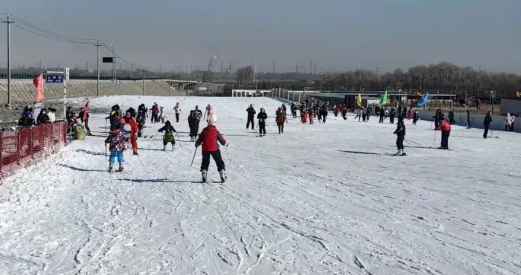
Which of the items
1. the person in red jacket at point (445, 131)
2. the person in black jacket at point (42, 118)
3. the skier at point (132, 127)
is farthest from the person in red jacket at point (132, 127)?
the person in red jacket at point (445, 131)

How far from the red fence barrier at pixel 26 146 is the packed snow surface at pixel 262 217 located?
36 cm

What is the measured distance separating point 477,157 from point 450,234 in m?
12.8

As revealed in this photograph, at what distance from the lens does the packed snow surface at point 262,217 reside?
6.82 m

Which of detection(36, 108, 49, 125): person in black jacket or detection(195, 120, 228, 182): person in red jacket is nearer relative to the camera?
detection(195, 120, 228, 182): person in red jacket

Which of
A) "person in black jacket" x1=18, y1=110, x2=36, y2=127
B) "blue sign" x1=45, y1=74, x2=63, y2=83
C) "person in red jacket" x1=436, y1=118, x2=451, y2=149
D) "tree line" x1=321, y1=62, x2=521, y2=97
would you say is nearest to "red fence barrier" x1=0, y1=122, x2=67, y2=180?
"person in black jacket" x1=18, y1=110, x2=36, y2=127

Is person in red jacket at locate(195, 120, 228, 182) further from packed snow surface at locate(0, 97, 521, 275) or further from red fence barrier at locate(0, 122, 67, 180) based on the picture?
red fence barrier at locate(0, 122, 67, 180)

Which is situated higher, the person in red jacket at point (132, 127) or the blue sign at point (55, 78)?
the blue sign at point (55, 78)

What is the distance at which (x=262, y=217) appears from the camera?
9.34 meters

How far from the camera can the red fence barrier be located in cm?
1276

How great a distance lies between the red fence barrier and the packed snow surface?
1.19ft

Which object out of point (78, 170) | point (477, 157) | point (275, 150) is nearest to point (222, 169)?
point (78, 170)

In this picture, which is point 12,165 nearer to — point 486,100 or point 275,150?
point 275,150

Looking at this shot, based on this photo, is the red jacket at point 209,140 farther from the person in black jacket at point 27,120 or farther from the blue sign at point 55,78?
the blue sign at point 55,78

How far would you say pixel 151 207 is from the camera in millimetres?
10039
